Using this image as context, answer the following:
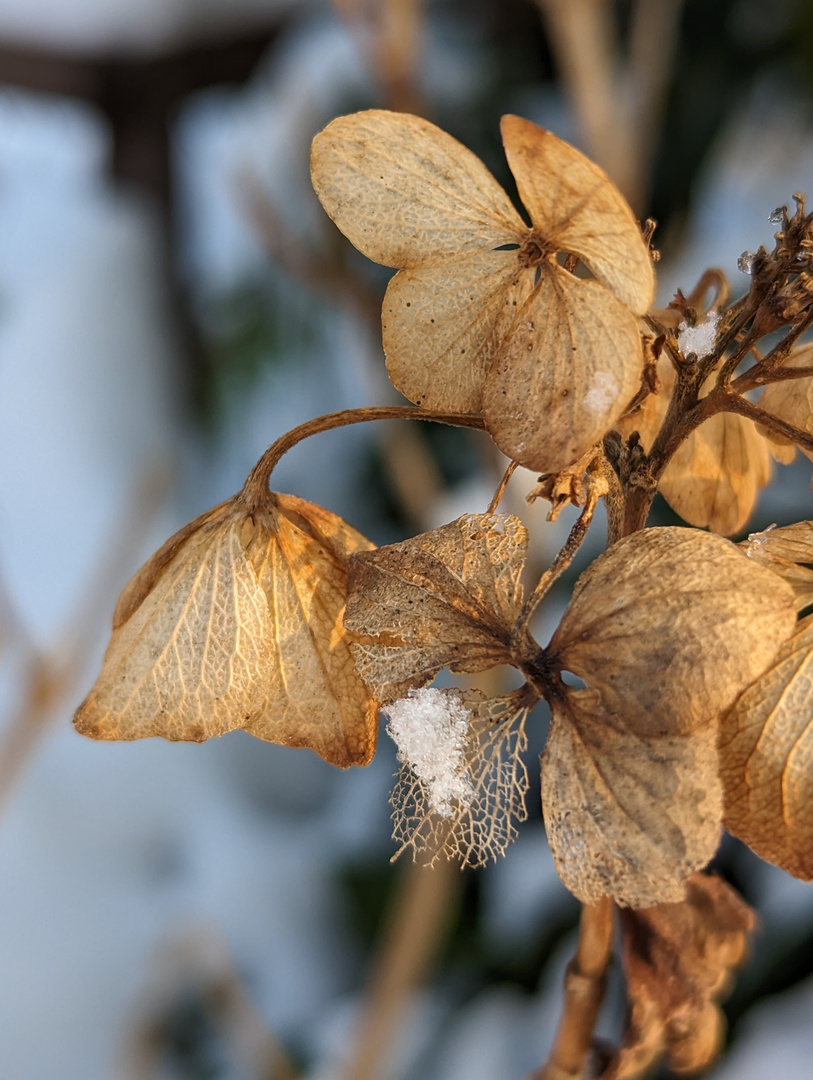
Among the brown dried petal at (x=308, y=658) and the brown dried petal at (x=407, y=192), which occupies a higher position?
the brown dried petal at (x=407, y=192)

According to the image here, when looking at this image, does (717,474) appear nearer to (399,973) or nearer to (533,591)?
(533,591)

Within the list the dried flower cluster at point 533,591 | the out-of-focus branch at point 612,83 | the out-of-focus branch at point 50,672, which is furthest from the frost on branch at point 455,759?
the out-of-focus branch at point 612,83

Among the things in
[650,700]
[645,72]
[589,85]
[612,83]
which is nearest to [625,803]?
[650,700]

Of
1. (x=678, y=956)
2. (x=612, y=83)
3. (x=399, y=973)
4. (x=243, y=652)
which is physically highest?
(x=612, y=83)

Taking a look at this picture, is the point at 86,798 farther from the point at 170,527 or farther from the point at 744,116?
the point at 744,116

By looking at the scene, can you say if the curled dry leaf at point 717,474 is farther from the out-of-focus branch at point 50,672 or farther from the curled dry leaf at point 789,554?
the out-of-focus branch at point 50,672

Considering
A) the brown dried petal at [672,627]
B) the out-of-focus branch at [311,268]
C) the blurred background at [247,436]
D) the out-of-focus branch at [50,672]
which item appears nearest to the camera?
the brown dried petal at [672,627]

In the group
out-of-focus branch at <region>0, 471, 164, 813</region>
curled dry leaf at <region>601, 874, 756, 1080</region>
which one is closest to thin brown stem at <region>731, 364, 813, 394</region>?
curled dry leaf at <region>601, 874, 756, 1080</region>
